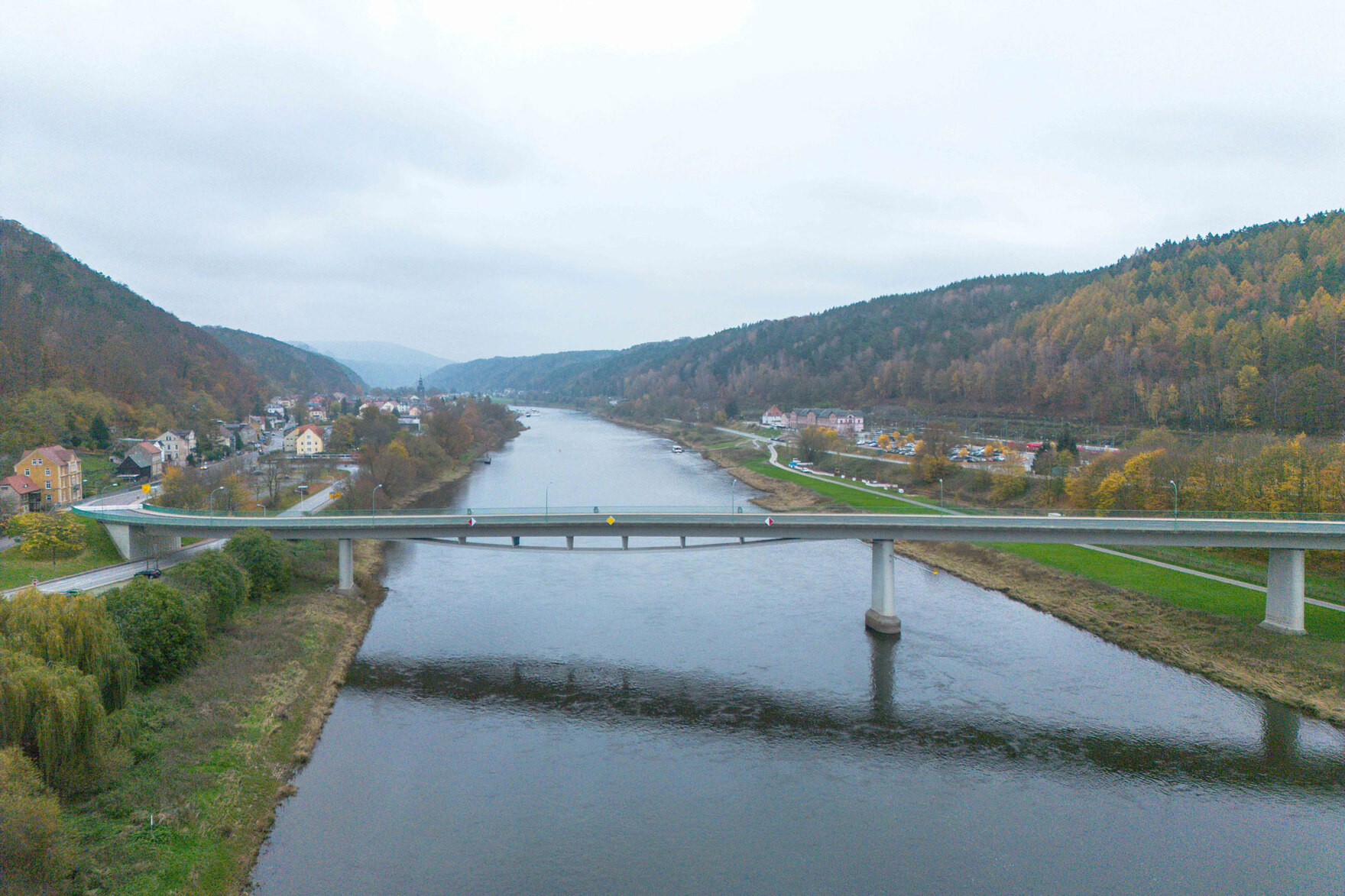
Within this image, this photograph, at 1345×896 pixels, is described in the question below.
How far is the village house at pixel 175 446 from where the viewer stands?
7044 cm

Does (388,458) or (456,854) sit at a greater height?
(388,458)

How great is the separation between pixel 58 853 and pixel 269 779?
5.41 m

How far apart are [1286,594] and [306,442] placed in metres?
88.4

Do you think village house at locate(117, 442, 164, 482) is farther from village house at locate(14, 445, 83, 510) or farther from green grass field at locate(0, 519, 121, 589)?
green grass field at locate(0, 519, 121, 589)

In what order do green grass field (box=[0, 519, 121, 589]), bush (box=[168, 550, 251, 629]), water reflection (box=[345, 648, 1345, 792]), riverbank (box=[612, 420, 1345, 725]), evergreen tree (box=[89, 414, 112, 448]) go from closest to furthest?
water reflection (box=[345, 648, 1345, 792])
riverbank (box=[612, 420, 1345, 725])
bush (box=[168, 550, 251, 629])
green grass field (box=[0, 519, 121, 589])
evergreen tree (box=[89, 414, 112, 448])

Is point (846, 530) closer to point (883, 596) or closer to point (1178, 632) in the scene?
point (883, 596)

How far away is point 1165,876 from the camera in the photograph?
638 inches

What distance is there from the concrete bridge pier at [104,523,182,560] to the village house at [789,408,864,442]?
79.2m

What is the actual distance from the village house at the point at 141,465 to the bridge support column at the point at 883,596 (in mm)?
52188

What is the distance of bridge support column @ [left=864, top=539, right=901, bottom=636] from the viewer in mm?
30625

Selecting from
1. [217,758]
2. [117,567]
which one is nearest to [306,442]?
[117,567]

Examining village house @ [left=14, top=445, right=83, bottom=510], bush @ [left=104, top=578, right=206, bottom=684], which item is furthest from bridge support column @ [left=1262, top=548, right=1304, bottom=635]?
village house @ [left=14, top=445, right=83, bottom=510]

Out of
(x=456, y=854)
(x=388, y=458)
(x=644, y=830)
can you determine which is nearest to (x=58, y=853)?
(x=456, y=854)

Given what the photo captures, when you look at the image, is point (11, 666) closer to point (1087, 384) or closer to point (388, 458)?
point (388, 458)
